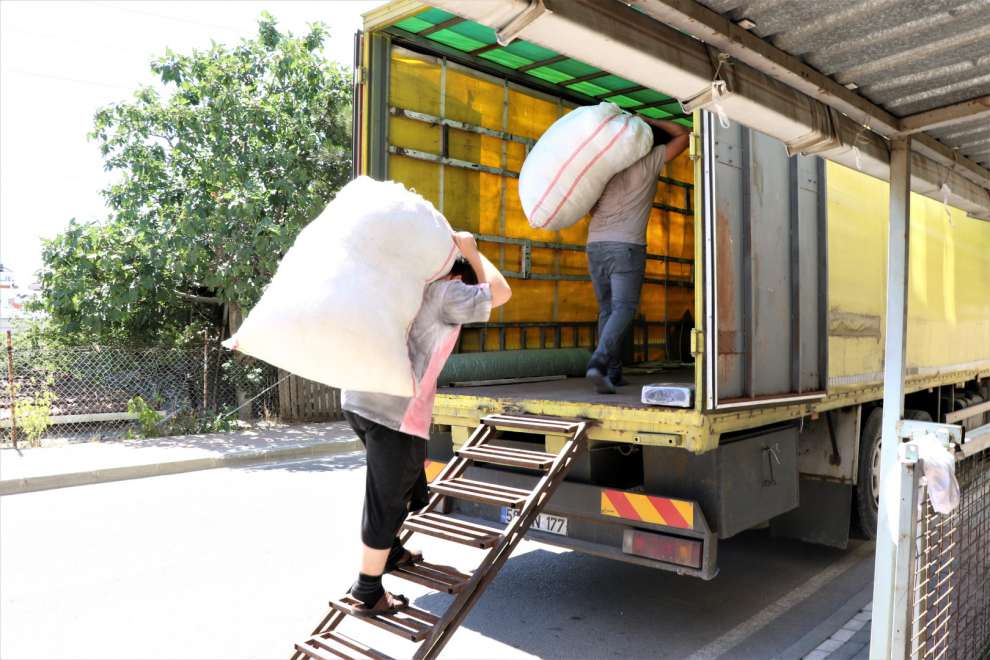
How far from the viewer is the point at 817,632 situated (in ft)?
13.7

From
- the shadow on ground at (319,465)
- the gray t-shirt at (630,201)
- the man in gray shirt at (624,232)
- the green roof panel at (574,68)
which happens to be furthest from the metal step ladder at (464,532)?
the shadow on ground at (319,465)

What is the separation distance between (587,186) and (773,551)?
2986mm

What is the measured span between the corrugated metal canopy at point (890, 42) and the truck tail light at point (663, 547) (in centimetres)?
214

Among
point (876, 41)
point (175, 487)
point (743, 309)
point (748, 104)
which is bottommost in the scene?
point (175, 487)

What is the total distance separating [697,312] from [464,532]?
61.8 inches

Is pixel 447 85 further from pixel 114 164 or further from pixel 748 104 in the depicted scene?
pixel 114 164

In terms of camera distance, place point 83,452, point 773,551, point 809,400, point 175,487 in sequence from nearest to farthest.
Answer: point 809,400 < point 773,551 < point 175,487 < point 83,452

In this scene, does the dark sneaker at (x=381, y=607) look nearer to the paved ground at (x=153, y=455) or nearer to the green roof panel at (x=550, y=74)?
the green roof panel at (x=550, y=74)

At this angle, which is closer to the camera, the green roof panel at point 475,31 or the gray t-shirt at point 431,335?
the gray t-shirt at point 431,335

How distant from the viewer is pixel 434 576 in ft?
11.3

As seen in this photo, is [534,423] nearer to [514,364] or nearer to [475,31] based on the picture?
[514,364]

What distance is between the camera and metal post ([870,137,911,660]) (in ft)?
8.71

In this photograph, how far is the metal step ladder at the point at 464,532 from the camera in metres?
3.17

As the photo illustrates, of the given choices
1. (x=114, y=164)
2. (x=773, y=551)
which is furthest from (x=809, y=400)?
(x=114, y=164)
